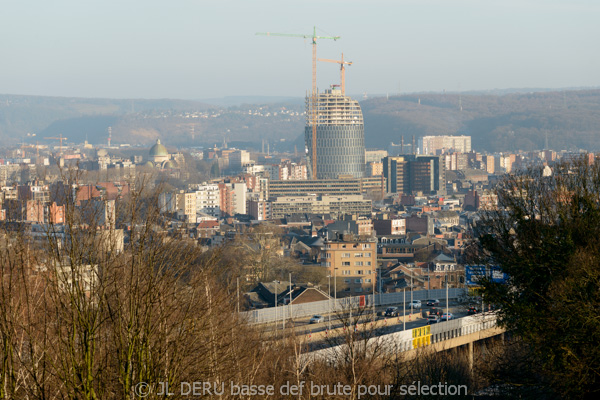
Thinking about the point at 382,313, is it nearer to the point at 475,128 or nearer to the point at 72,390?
the point at 72,390

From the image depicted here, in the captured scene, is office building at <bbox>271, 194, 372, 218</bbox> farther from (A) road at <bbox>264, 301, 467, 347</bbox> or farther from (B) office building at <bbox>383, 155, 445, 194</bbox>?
(A) road at <bbox>264, 301, 467, 347</bbox>

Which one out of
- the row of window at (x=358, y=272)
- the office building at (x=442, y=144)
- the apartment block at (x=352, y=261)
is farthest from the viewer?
the office building at (x=442, y=144)

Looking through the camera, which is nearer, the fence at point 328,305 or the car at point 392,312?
the fence at point 328,305

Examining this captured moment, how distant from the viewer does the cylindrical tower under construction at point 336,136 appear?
349 ft

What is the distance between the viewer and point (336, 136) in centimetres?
10681

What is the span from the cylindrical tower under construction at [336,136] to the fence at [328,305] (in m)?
74.6

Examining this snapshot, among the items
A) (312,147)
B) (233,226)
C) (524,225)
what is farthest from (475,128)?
(524,225)

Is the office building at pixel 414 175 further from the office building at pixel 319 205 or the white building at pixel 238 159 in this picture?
the white building at pixel 238 159

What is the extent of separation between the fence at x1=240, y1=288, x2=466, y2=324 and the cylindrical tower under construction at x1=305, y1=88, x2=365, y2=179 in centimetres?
7460

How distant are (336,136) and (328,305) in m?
80.9

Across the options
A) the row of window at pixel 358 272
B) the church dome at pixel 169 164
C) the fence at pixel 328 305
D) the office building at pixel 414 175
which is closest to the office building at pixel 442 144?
the church dome at pixel 169 164

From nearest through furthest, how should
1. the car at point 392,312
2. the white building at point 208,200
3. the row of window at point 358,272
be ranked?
the car at point 392,312, the row of window at point 358,272, the white building at point 208,200

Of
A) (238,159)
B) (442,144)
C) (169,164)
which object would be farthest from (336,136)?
(442,144)

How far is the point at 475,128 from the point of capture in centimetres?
17875
